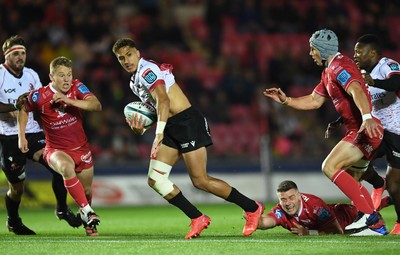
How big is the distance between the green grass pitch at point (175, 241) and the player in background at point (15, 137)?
39 centimetres

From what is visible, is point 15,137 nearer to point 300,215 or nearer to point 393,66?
point 300,215

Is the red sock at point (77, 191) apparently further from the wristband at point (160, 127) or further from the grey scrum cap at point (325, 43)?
the grey scrum cap at point (325, 43)

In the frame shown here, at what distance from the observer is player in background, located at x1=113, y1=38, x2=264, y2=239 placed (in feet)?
31.2

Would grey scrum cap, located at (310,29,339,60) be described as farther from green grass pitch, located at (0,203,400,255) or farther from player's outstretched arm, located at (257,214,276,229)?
green grass pitch, located at (0,203,400,255)

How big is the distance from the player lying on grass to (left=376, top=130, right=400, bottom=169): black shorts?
0.95m

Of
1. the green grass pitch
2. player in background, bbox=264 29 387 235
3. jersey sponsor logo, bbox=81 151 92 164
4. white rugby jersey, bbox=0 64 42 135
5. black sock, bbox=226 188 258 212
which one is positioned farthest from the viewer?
white rugby jersey, bbox=0 64 42 135

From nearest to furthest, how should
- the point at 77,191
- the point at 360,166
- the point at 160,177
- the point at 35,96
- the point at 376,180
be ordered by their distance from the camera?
the point at 160,177
the point at 360,166
the point at 77,191
the point at 35,96
the point at 376,180

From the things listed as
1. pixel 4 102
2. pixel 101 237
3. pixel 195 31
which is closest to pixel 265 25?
pixel 195 31

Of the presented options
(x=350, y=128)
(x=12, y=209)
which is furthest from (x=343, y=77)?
(x=12, y=209)

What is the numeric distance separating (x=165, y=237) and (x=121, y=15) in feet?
40.9

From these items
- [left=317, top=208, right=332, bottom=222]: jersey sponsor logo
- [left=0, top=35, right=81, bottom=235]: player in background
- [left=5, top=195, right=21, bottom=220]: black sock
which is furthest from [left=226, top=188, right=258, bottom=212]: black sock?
[left=5, top=195, right=21, bottom=220]: black sock

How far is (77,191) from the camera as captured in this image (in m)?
10.3

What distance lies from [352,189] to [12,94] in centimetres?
471

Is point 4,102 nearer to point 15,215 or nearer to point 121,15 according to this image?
point 15,215
